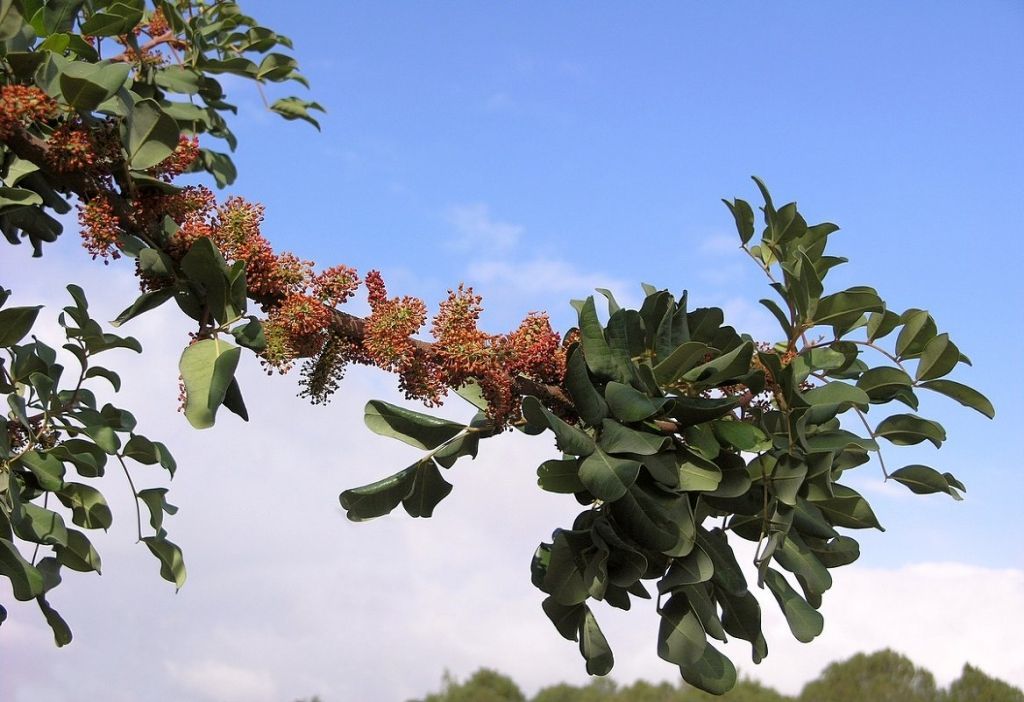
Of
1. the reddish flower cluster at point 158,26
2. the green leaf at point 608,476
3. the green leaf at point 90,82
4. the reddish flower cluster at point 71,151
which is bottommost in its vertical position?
the green leaf at point 608,476

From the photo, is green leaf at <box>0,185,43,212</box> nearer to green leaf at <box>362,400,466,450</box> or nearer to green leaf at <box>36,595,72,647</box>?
green leaf at <box>362,400,466,450</box>

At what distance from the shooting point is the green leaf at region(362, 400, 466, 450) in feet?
6.73

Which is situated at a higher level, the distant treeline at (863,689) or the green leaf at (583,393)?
the distant treeline at (863,689)

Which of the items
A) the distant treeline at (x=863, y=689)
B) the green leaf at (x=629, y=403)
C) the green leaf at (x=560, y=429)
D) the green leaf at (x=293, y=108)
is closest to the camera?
the green leaf at (x=560, y=429)

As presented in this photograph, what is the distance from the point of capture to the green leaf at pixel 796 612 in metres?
2.01

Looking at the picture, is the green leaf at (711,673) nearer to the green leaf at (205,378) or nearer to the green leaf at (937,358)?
the green leaf at (937,358)

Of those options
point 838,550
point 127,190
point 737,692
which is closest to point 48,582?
point 127,190

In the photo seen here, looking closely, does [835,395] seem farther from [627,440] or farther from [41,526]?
[41,526]

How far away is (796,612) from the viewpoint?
2031 mm

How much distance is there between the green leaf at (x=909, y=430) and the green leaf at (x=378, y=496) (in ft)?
3.63

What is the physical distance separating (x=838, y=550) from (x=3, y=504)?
79.5 inches

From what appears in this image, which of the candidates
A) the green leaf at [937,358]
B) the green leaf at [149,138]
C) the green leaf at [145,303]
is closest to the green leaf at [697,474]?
the green leaf at [937,358]

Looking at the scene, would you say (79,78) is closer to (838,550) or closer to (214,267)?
(214,267)

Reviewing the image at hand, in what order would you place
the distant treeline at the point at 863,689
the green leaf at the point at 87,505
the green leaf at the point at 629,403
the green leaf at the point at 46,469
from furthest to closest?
the distant treeline at the point at 863,689, the green leaf at the point at 87,505, the green leaf at the point at 46,469, the green leaf at the point at 629,403
